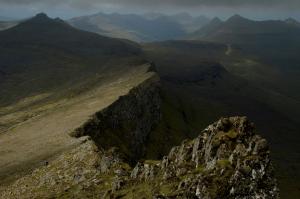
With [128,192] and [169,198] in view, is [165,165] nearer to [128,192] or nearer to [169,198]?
[128,192]

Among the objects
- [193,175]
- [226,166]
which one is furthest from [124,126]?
[226,166]

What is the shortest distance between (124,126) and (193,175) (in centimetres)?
10967

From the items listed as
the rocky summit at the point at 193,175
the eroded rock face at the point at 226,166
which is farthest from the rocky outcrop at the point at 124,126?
the eroded rock face at the point at 226,166

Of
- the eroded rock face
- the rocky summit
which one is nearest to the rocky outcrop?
the rocky summit

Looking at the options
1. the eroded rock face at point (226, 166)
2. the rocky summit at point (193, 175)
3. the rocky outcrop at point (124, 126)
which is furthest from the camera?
the rocky outcrop at point (124, 126)

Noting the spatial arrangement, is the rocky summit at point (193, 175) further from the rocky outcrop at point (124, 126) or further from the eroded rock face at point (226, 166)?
the rocky outcrop at point (124, 126)

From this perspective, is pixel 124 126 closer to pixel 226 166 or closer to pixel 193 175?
pixel 193 175

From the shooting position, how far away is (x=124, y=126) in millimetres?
160125

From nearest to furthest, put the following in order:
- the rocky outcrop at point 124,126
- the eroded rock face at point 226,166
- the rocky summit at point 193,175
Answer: the eroded rock face at point 226,166 < the rocky summit at point 193,175 < the rocky outcrop at point 124,126

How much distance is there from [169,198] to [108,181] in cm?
1989

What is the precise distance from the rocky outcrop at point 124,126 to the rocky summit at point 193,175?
1246 inches

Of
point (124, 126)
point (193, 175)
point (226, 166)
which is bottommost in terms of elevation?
point (124, 126)

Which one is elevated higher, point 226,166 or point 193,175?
point 226,166

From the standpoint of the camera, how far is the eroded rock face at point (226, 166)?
47750 millimetres
